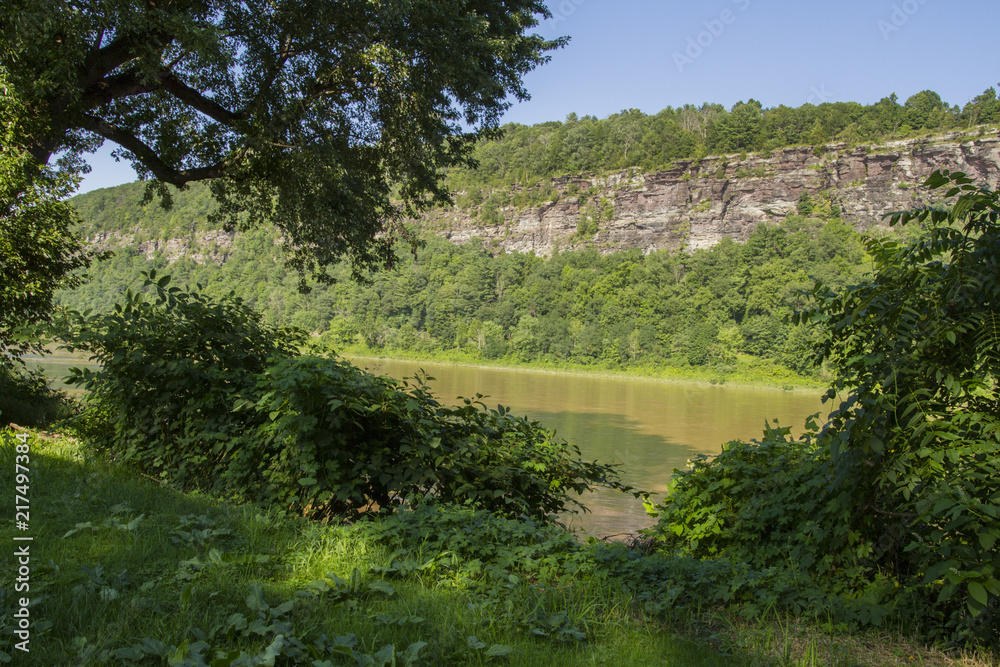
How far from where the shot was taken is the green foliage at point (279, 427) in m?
4.43

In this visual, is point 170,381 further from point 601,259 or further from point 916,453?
point 601,259

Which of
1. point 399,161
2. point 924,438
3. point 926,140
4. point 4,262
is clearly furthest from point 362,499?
point 926,140

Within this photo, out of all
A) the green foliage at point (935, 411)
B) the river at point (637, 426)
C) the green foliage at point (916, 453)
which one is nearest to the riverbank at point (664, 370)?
the river at point (637, 426)

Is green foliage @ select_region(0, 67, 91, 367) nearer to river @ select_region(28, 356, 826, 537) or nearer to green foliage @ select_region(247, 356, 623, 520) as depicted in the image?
river @ select_region(28, 356, 826, 537)

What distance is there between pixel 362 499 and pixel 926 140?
10336 cm

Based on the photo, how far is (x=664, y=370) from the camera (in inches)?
2485

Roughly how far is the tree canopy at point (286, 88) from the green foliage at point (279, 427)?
4153 millimetres

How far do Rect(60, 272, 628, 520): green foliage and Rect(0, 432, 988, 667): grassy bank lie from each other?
61 centimetres

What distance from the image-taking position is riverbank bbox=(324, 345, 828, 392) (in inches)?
2064

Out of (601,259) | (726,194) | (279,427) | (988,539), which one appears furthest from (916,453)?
(726,194)

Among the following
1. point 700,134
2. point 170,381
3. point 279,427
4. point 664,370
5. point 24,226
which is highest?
point 700,134

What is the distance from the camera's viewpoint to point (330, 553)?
11.2 ft

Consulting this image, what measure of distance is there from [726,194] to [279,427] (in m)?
103

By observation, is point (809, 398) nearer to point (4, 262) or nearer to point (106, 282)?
point (4, 262)
